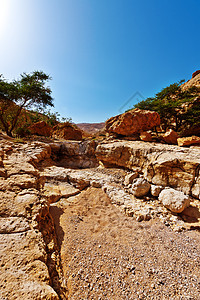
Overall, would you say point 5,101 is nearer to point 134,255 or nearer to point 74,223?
point 74,223

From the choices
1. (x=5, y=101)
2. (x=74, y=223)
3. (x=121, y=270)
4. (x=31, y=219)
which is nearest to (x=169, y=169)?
(x=121, y=270)

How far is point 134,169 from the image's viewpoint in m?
6.06

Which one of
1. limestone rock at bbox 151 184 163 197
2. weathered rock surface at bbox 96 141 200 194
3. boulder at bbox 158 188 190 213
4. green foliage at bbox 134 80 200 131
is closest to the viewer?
boulder at bbox 158 188 190 213

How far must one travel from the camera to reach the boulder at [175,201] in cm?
350

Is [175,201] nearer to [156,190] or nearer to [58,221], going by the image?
[156,190]

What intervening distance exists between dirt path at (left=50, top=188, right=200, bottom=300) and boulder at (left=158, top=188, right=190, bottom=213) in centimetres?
67

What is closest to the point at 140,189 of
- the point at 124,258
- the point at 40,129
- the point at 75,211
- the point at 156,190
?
the point at 156,190

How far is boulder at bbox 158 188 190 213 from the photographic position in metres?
3.50

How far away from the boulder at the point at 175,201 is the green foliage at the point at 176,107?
7911 mm

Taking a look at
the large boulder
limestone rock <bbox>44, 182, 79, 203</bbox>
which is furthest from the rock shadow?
the large boulder

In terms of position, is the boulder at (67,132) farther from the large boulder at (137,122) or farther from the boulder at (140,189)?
the boulder at (140,189)

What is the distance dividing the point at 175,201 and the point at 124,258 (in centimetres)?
256

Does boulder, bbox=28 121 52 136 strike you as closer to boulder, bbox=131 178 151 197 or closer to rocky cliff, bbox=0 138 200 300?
rocky cliff, bbox=0 138 200 300

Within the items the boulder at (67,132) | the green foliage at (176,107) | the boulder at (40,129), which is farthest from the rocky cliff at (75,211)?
the green foliage at (176,107)
